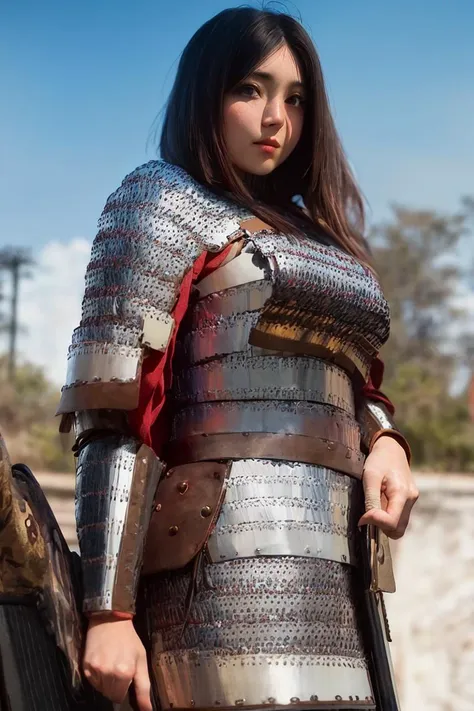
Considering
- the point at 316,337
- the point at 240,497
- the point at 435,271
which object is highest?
the point at 435,271

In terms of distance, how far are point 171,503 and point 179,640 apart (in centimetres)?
22

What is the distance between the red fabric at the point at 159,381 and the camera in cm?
182

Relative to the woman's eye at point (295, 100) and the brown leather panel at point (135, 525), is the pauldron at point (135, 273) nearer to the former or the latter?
the brown leather panel at point (135, 525)

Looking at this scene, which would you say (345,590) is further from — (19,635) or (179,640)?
(19,635)

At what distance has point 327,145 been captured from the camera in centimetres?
224

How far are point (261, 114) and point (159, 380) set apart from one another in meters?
0.57

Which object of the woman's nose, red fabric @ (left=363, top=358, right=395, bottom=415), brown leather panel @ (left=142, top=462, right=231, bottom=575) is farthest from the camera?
red fabric @ (left=363, top=358, right=395, bottom=415)

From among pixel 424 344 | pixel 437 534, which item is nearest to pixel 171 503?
pixel 437 534

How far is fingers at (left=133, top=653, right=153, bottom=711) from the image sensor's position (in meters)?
1.71

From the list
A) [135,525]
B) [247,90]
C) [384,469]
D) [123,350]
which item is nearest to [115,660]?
[135,525]

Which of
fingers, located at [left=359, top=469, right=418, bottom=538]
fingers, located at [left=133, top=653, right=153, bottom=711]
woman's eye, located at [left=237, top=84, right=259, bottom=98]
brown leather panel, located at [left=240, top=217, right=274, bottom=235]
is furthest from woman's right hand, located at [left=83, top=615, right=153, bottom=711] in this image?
woman's eye, located at [left=237, top=84, right=259, bottom=98]

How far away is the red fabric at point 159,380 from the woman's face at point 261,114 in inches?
9.6

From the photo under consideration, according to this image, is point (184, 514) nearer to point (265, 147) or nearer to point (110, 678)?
point (110, 678)

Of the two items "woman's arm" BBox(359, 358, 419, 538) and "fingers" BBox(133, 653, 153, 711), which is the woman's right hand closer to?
"fingers" BBox(133, 653, 153, 711)
